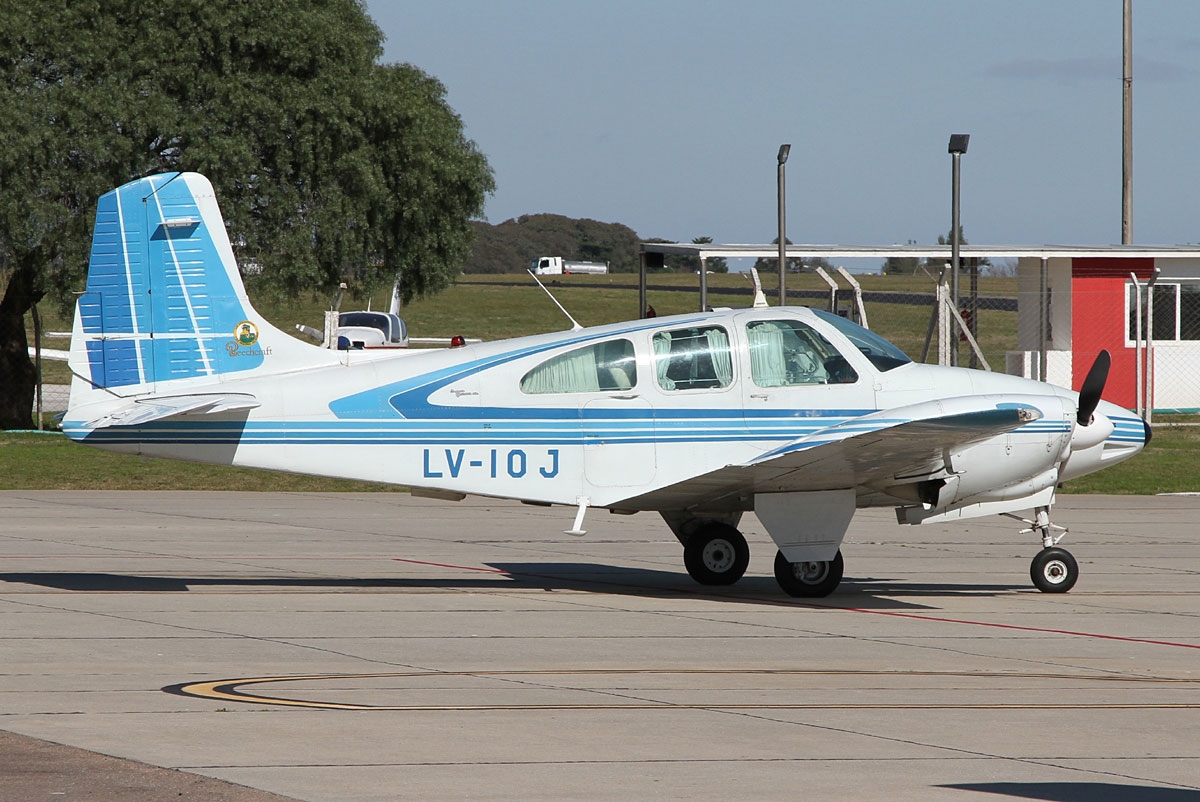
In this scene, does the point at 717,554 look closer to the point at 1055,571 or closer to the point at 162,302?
the point at 1055,571

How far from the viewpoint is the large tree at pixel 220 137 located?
25.5 m

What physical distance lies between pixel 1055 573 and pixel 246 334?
7093 millimetres

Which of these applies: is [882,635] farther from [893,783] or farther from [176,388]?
[176,388]

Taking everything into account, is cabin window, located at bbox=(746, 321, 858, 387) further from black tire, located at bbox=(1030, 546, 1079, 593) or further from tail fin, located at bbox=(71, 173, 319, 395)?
tail fin, located at bbox=(71, 173, 319, 395)

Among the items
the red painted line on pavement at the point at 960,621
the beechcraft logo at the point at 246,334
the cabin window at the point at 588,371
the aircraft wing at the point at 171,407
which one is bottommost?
the red painted line on pavement at the point at 960,621

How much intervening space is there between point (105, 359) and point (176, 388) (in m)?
0.60

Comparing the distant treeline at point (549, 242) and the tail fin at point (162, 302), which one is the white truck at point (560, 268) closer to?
the distant treeline at point (549, 242)

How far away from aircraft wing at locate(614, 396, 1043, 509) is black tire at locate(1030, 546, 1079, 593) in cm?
160

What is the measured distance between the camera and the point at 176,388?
11.5m

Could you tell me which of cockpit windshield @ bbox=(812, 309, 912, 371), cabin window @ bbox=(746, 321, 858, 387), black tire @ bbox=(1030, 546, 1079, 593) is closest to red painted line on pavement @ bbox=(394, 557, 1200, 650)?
black tire @ bbox=(1030, 546, 1079, 593)

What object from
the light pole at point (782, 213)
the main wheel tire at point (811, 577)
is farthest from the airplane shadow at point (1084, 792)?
the light pole at point (782, 213)

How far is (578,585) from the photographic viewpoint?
12672 millimetres

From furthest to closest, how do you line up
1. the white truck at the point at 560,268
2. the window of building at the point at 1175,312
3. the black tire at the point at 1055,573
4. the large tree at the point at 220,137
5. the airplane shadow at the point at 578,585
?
the white truck at the point at 560,268 < the window of building at the point at 1175,312 < the large tree at the point at 220,137 < the black tire at the point at 1055,573 < the airplane shadow at the point at 578,585

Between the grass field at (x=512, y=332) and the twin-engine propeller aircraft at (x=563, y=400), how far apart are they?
5195 millimetres
